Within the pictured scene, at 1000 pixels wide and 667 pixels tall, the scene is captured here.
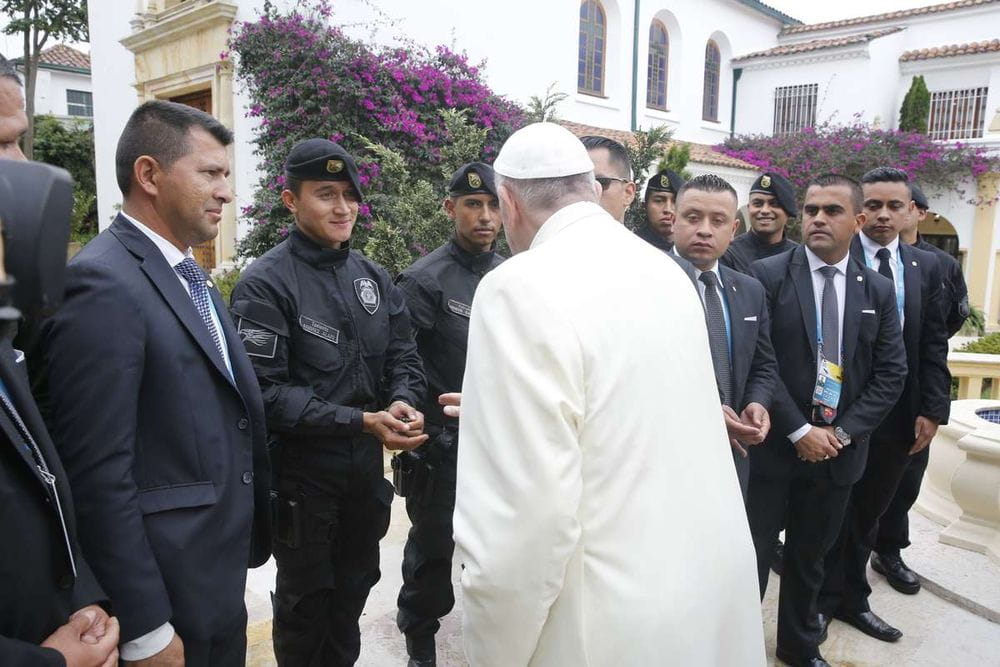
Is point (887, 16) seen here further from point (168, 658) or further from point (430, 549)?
point (168, 658)

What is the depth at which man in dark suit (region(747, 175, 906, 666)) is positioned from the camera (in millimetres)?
3074

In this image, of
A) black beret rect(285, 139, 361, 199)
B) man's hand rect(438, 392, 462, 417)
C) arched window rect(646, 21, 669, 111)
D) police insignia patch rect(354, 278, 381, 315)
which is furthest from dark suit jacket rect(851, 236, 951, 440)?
arched window rect(646, 21, 669, 111)

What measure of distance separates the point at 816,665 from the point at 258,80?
A: 31.2 feet

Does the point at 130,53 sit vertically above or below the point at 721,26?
below

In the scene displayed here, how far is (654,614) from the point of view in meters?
1.52

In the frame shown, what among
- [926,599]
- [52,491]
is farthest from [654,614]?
[926,599]

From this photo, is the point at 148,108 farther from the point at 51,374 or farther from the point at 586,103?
the point at 586,103

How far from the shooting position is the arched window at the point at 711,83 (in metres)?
18.5

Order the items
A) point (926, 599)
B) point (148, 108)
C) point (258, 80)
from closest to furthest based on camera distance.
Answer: point (148, 108) → point (926, 599) → point (258, 80)

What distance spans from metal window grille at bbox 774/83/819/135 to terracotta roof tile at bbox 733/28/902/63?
0.88m

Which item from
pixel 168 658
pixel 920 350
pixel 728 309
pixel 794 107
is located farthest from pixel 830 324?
pixel 794 107

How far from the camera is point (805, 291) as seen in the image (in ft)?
10.4

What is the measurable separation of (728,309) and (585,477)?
1.71 meters

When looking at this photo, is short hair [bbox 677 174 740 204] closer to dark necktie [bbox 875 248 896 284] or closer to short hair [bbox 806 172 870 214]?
short hair [bbox 806 172 870 214]
